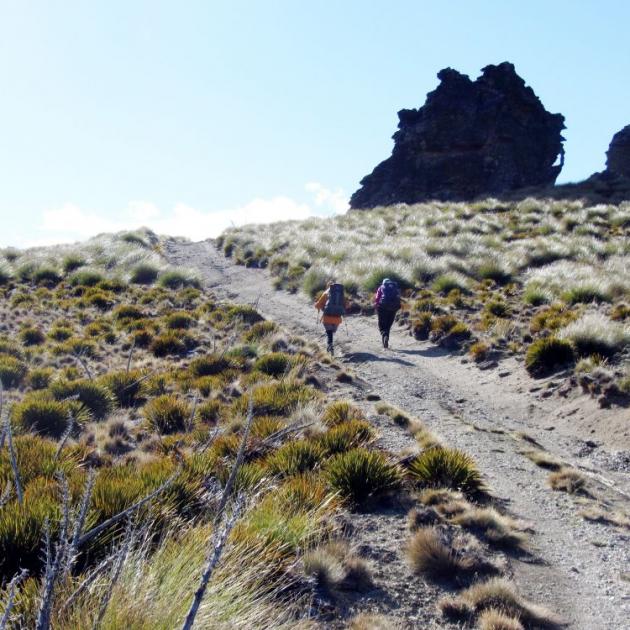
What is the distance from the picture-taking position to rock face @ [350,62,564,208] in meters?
44.6

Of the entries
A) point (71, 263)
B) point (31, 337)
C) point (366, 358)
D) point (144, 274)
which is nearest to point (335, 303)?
point (366, 358)

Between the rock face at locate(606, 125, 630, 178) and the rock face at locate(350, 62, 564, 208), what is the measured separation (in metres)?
3.36

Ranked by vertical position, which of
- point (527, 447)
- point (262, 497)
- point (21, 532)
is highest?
point (21, 532)

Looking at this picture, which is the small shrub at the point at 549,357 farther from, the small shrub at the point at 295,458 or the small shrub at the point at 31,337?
the small shrub at the point at 31,337

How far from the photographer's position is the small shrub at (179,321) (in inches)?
654

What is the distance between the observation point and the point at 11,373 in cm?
1194

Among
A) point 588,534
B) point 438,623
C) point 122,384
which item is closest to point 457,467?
point 588,534

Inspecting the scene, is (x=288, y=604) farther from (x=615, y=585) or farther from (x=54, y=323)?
(x=54, y=323)

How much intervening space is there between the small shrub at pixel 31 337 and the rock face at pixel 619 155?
39191 mm

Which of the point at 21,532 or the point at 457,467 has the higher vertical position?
the point at 21,532

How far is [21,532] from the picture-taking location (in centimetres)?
437

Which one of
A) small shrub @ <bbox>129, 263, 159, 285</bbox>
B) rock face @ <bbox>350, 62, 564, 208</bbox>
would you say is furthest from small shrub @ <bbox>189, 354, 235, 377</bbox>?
rock face @ <bbox>350, 62, 564, 208</bbox>

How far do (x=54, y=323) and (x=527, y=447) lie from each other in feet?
43.6

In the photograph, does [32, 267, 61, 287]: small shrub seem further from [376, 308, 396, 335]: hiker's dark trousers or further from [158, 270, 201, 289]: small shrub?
[376, 308, 396, 335]: hiker's dark trousers
